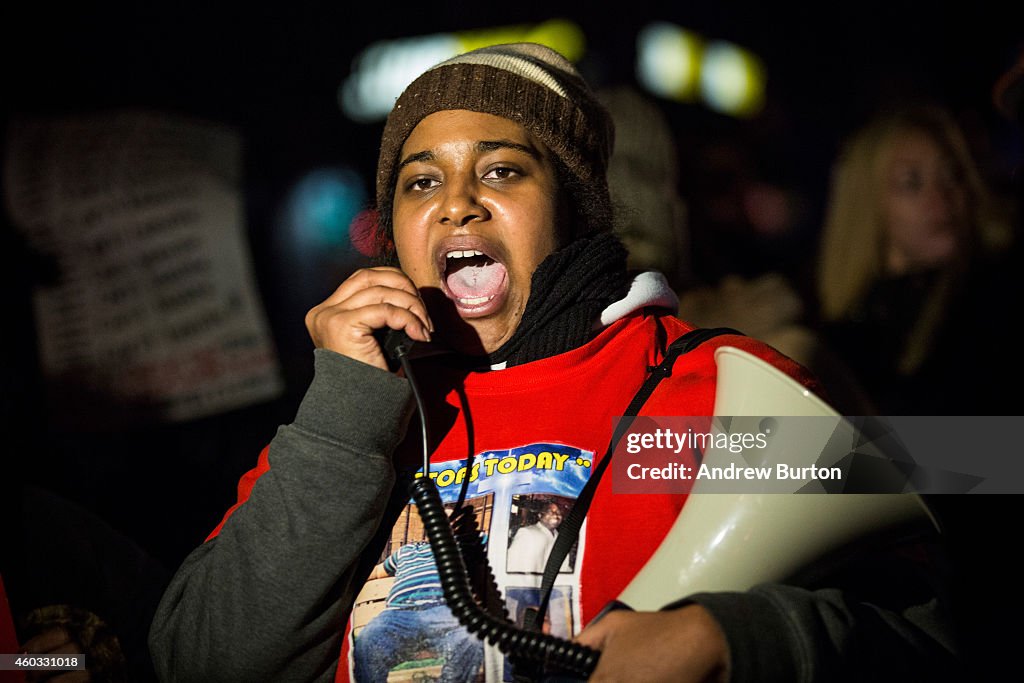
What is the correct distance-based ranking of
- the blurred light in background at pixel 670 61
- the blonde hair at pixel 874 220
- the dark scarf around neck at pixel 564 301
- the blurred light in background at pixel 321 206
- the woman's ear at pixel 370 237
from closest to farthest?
the dark scarf around neck at pixel 564 301
the woman's ear at pixel 370 237
the blonde hair at pixel 874 220
the blurred light in background at pixel 321 206
the blurred light in background at pixel 670 61

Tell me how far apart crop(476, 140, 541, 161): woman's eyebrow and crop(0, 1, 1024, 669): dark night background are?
1.57 metres

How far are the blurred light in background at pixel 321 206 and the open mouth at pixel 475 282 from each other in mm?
4711

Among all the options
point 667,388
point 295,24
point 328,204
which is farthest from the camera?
point 328,204

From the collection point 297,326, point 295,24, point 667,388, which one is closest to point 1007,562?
point 667,388

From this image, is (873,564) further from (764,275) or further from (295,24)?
(295,24)

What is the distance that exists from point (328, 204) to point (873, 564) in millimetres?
6345

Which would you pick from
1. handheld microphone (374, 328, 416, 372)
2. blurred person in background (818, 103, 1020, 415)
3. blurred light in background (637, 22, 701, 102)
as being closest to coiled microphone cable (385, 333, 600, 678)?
handheld microphone (374, 328, 416, 372)

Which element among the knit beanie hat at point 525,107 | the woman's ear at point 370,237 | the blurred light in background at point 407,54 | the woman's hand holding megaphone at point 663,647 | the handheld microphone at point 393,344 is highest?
the blurred light in background at point 407,54

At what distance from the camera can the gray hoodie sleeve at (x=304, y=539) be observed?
1.66m

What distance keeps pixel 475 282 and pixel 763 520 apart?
0.85m

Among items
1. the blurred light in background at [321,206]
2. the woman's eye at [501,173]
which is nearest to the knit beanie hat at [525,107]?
the woman's eye at [501,173]

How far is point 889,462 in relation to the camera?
59.0 inches

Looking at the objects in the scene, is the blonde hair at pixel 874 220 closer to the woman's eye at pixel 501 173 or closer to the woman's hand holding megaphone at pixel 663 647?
the woman's eye at pixel 501 173

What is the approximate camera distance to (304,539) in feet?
5.43
